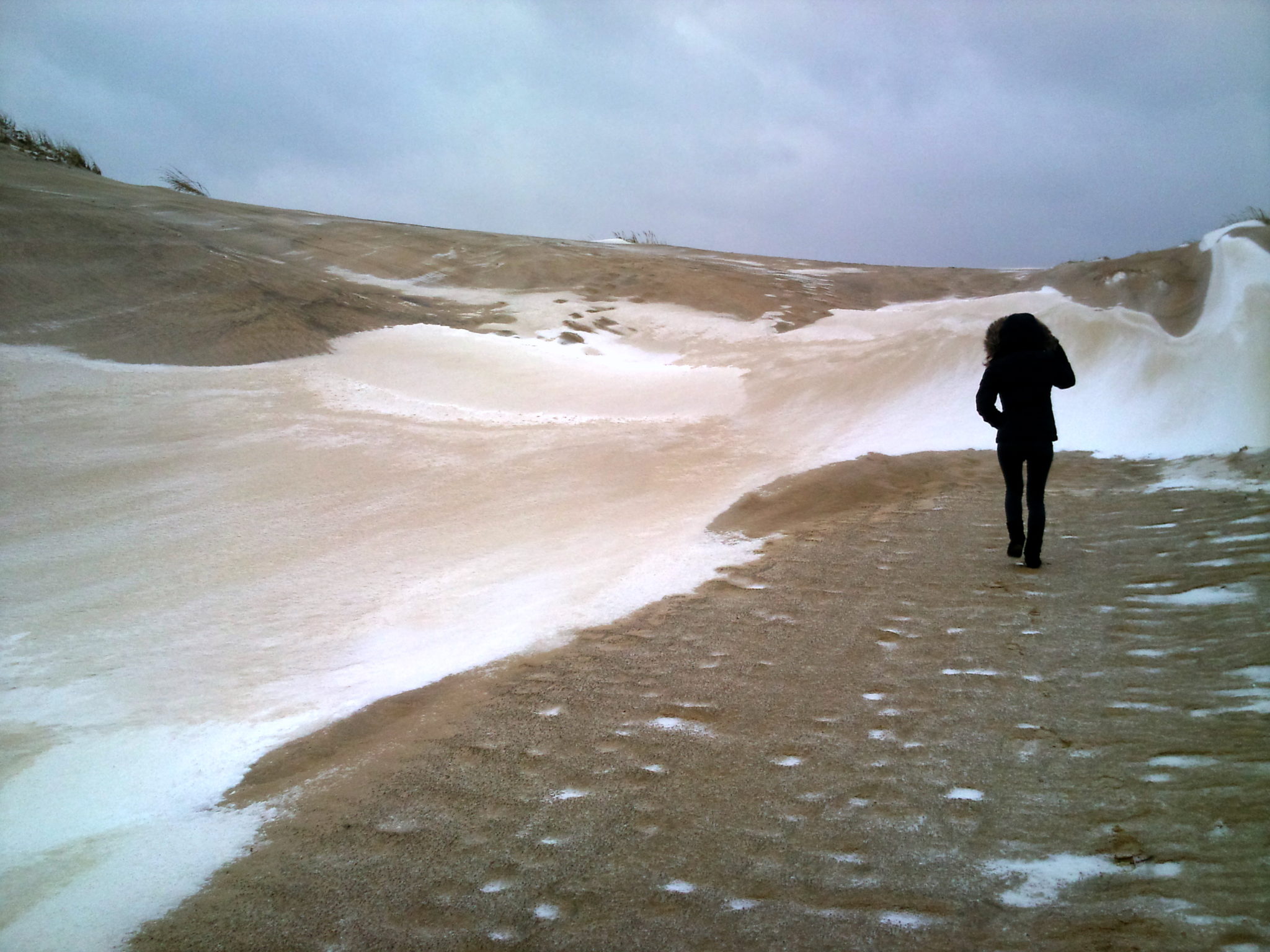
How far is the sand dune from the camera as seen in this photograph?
227 cm

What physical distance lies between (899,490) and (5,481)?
241 inches

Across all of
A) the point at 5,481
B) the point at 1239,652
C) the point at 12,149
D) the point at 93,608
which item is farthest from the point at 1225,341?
the point at 12,149

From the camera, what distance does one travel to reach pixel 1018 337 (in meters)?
4.68

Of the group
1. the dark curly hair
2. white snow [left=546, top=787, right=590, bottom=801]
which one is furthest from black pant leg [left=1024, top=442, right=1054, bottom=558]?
white snow [left=546, top=787, right=590, bottom=801]

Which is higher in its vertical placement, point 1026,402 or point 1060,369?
point 1060,369

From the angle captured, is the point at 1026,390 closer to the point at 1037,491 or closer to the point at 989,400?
the point at 989,400

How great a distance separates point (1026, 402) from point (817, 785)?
110 inches

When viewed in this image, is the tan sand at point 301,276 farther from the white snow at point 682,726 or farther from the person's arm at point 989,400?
the white snow at point 682,726

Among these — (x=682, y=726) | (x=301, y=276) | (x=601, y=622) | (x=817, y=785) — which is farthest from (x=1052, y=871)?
(x=301, y=276)

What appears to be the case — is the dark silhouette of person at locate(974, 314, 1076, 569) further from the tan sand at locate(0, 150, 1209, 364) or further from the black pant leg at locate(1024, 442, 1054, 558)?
the tan sand at locate(0, 150, 1209, 364)

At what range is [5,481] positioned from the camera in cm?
556

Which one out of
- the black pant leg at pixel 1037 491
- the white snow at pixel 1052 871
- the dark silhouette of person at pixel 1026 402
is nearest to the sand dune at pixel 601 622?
the white snow at pixel 1052 871

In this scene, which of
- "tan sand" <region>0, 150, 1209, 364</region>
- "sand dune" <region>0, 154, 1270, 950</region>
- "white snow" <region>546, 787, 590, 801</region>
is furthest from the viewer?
"tan sand" <region>0, 150, 1209, 364</region>

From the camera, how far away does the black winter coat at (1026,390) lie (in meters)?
4.60
